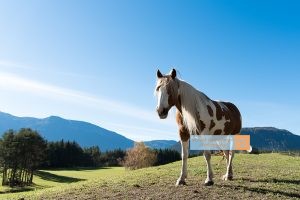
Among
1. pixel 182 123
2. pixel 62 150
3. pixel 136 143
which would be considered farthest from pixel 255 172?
pixel 62 150

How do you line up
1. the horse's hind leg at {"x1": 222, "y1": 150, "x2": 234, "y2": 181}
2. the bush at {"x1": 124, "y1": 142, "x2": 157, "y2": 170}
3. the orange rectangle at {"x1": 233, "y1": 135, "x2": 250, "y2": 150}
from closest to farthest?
1. the orange rectangle at {"x1": 233, "y1": 135, "x2": 250, "y2": 150}
2. the horse's hind leg at {"x1": 222, "y1": 150, "x2": 234, "y2": 181}
3. the bush at {"x1": 124, "y1": 142, "x2": 157, "y2": 170}

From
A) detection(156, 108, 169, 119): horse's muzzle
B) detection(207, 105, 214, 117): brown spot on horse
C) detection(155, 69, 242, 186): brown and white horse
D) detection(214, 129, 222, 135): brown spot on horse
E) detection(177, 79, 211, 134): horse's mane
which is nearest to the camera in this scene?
detection(156, 108, 169, 119): horse's muzzle

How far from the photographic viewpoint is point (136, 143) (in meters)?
123

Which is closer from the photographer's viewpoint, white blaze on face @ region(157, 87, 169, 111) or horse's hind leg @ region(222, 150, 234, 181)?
white blaze on face @ region(157, 87, 169, 111)

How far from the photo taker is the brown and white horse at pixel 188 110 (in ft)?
42.1

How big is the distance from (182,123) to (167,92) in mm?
1579

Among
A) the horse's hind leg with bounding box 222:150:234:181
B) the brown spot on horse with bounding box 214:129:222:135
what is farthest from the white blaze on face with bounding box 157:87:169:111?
the horse's hind leg with bounding box 222:150:234:181

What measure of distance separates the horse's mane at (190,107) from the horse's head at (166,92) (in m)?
0.29

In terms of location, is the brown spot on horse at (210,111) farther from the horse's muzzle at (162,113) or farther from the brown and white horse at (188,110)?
the horse's muzzle at (162,113)

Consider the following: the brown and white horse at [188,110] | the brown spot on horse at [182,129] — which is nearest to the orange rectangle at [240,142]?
the brown and white horse at [188,110]

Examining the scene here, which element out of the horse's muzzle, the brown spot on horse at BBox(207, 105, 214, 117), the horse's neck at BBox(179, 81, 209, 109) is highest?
the horse's neck at BBox(179, 81, 209, 109)

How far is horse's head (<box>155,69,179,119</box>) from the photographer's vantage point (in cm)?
1252

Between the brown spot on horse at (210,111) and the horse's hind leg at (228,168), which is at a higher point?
the brown spot on horse at (210,111)

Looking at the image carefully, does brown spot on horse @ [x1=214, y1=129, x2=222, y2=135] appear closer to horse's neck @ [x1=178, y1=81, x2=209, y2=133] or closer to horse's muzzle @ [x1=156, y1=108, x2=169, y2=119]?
horse's neck @ [x1=178, y1=81, x2=209, y2=133]
